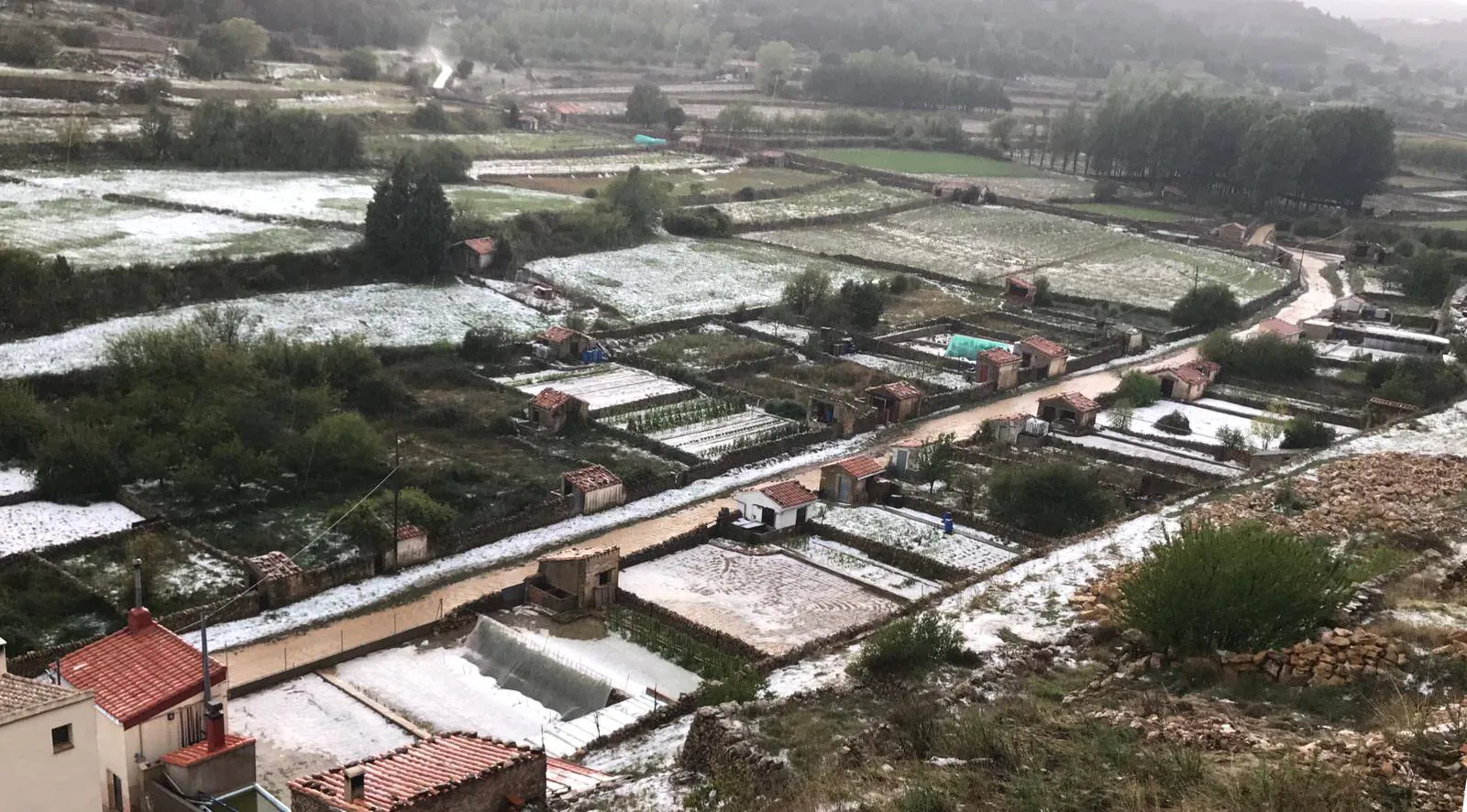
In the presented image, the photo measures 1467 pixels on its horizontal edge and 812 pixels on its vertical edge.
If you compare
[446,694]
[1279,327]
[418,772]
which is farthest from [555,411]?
[1279,327]

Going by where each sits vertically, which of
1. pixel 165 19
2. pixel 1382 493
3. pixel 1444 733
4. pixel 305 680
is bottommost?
pixel 305 680

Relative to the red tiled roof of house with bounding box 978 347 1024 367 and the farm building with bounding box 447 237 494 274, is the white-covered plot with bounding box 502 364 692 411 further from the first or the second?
the farm building with bounding box 447 237 494 274

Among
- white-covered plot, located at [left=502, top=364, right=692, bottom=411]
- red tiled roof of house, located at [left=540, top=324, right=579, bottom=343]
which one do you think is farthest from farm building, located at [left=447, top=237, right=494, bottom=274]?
white-covered plot, located at [left=502, top=364, right=692, bottom=411]

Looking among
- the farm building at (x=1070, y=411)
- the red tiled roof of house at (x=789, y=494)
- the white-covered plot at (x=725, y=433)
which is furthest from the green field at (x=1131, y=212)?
the red tiled roof of house at (x=789, y=494)

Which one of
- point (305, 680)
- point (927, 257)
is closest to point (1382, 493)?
point (305, 680)

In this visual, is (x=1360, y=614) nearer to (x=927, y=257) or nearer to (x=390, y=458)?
(x=390, y=458)

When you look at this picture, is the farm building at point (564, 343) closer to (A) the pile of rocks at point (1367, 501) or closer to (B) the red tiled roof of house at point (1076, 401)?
(B) the red tiled roof of house at point (1076, 401)

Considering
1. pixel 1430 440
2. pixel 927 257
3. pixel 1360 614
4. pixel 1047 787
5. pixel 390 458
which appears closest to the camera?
pixel 1047 787
